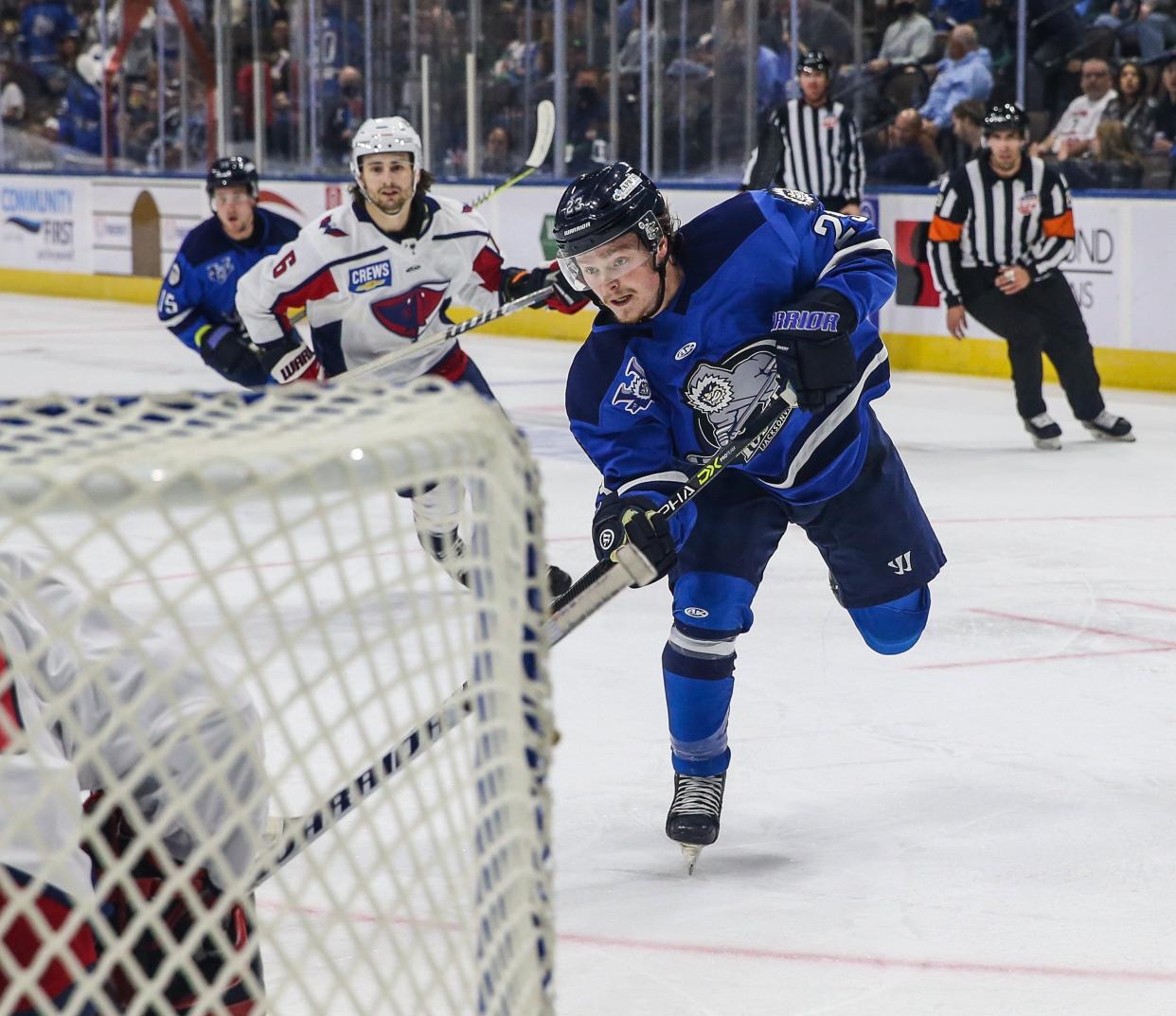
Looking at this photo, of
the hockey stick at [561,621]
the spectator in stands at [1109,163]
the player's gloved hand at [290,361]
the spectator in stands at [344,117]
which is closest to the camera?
the hockey stick at [561,621]

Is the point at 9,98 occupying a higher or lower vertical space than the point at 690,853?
higher

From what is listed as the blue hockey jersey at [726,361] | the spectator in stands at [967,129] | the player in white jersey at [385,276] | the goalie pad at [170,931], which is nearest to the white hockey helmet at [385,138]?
the player in white jersey at [385,276]

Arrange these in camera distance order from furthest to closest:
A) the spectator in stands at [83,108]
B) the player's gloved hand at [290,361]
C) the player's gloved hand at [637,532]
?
the spectator in stands at [83,108]
the player's gloved hand at [290,361]
the player's gloved hand at [637,532]

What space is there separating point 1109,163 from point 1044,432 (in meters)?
1.83

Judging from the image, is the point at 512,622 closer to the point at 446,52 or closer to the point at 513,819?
the point at 513,819

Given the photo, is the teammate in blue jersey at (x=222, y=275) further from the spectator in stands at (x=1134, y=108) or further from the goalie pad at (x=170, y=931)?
the spectator in stands at (x=1134, y=108)

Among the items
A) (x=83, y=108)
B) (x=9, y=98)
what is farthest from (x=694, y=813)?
(x=9, y=98)

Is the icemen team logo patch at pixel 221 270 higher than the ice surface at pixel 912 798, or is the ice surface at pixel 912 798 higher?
the icemen team logo patch at pixel 221 270

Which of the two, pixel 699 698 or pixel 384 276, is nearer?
pixel 699 698

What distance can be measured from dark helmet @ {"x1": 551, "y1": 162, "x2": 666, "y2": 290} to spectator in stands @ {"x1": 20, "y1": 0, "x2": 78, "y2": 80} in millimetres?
11795

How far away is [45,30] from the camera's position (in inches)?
529

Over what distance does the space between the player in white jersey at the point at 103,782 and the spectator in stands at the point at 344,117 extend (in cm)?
938

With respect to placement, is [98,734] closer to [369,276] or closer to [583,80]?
[369,276]

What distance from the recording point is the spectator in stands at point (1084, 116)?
7559mm
